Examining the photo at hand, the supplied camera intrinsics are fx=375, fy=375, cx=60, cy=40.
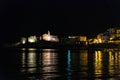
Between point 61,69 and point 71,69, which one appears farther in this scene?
point 61,69

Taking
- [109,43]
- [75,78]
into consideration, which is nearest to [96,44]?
[109,43]

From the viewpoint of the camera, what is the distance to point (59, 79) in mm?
23656

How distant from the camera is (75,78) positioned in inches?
953

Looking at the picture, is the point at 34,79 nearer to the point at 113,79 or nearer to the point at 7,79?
the point at 7,79

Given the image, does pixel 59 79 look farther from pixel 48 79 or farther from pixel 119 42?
pixel 119 42

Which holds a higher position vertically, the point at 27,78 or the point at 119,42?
the point at 119,42

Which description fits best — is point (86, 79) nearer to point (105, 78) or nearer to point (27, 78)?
point (105, 78)

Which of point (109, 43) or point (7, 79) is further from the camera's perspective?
point (109, 43)

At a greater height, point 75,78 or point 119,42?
point 119,42

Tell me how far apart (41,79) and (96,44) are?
173230 millimetres

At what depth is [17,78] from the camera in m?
24.1

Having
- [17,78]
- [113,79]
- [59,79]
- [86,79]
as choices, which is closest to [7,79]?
[17,78]

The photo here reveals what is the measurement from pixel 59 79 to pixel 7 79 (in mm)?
3271

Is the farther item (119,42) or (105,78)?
(119,42)
